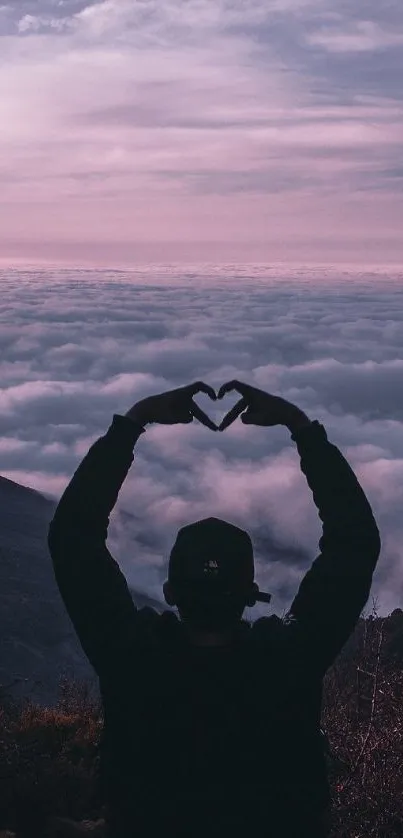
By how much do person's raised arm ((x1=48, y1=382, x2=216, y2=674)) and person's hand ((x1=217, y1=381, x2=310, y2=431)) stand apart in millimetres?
102

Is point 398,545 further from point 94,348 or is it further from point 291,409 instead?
point 94,348

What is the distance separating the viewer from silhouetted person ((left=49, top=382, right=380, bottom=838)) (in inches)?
81.9

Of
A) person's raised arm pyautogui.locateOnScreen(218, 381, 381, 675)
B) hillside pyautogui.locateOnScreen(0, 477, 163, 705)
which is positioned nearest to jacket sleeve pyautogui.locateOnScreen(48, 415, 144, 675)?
person's raised arm pyautogui.locateOnScreen(218, 381, 381, 675)

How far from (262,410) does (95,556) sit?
516 millimetres

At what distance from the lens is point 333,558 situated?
86.4 inches

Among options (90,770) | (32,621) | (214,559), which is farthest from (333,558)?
(32,621)

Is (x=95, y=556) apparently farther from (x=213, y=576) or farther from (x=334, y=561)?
(x=334, y=561)

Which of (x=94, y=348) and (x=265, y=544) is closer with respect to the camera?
(x=265, y=544)

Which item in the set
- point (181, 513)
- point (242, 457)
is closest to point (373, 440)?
point (242, 457)

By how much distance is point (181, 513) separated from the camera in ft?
290

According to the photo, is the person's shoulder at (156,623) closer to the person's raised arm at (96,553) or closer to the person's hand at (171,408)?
the person's raised arm at (96,553)

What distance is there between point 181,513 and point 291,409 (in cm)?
8640

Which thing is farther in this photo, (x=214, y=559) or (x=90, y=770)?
(x=90, y=770)

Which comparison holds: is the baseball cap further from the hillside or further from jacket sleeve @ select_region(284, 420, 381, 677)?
the hillside
